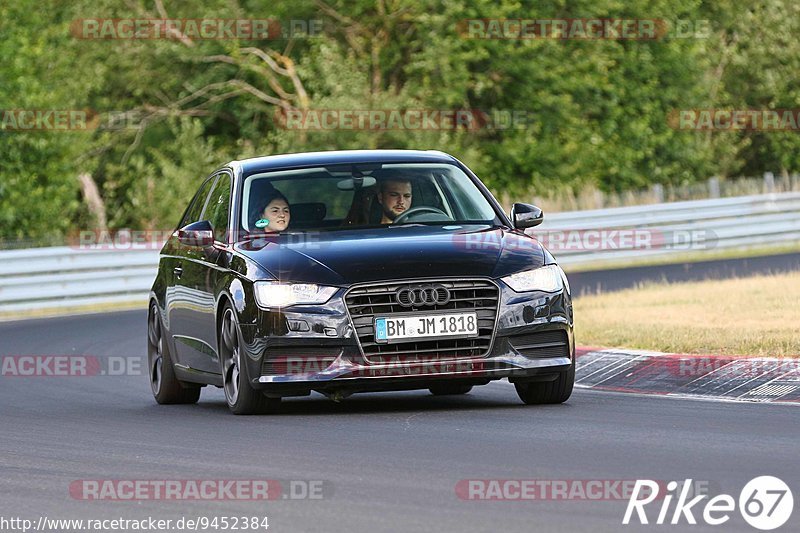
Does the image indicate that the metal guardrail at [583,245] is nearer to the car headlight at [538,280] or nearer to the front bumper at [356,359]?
the front bumper at [356,359]

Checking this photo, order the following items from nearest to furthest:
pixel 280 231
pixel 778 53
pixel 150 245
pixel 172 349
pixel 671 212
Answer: pixel 280 231 < pixel 172 349 < pixel 150 245 < pixel 671 212 < pixel 778 53

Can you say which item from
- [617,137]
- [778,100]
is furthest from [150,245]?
[778,100]

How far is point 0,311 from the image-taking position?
2655cm

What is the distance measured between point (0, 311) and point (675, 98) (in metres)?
24.8

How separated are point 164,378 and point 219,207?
55.3 inches

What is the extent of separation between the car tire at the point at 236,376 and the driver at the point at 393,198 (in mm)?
1231

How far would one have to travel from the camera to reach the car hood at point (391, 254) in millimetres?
10688

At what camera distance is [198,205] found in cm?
1341

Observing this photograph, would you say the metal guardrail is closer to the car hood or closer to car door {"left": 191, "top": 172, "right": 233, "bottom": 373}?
car door {"left": 191, "top": 172, "right": 233, "bottom": 373}

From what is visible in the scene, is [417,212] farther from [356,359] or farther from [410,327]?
[356,359]

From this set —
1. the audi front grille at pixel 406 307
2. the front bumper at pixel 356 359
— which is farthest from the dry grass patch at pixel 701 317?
the audi front grille at pixel 406 307

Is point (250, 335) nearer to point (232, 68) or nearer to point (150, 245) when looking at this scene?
point (150, 245)

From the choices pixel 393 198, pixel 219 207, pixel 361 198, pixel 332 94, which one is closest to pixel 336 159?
pixel 361 198

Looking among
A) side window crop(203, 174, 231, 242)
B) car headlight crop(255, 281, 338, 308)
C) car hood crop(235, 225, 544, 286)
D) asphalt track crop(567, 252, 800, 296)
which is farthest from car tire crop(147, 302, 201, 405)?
asphalt track crop(567, 252, 800, 296)
